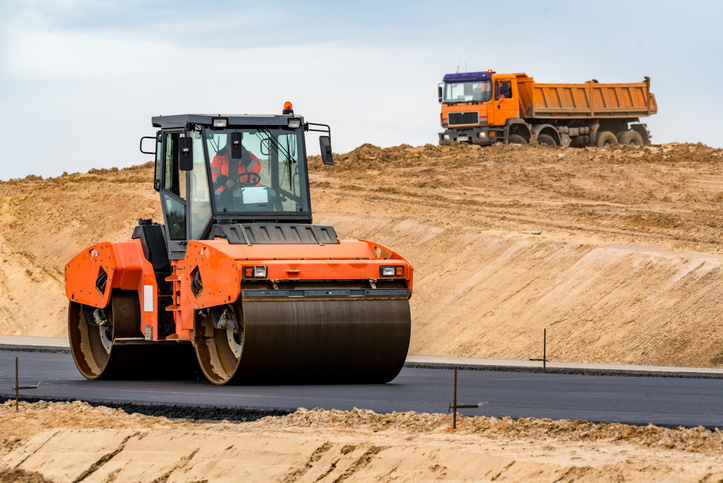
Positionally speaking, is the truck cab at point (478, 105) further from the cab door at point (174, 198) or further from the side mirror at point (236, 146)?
the side mirror at point (236, 146)

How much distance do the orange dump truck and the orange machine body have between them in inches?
1087

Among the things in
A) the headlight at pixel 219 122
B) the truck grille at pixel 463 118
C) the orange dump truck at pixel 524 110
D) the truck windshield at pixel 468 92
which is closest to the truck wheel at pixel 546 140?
the orange dump truck at pixel 524 110

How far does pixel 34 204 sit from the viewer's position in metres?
39.1

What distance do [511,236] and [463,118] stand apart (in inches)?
559

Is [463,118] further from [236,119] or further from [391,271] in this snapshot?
[391,271]

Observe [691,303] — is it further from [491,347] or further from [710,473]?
[710,473]

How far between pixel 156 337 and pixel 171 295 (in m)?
0.54

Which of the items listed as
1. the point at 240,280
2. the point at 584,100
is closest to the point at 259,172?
the point at 240,280

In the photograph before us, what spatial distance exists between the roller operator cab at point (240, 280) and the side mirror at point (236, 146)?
14mm

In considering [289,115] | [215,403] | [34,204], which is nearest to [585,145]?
[34,204]

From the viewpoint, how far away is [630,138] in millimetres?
45125

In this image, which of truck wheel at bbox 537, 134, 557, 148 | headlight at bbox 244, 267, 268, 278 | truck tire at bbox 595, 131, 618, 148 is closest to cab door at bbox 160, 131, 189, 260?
headlight at bbox 244, 267, 268, 278

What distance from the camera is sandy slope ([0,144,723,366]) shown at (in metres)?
21.1

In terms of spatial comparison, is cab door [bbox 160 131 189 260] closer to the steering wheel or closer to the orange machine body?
the orange machine body
